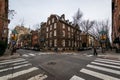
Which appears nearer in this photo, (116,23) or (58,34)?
(116,23)

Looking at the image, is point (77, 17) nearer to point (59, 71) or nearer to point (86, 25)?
point (86, 25)

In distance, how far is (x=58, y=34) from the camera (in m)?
45.0

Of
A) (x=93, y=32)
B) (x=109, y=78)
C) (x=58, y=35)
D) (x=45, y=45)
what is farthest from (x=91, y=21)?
(x=109, y=78)

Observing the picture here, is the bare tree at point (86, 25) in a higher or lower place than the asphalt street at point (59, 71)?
higher

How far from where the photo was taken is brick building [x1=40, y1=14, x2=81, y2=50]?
44.9 meters

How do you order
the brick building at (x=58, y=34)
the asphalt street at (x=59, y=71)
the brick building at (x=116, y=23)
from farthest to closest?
1. the brick building at (x=58, y=34)
2. the brick building at (x=116, y=23)
3. the asphalt street at (x=59, y=71)

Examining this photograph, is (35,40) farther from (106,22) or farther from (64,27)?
(106,22)

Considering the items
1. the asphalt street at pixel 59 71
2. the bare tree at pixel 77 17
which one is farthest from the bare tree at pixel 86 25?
the asphalt street at pixel 59 71

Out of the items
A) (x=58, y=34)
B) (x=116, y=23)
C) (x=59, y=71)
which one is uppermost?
(x=116, y=23)

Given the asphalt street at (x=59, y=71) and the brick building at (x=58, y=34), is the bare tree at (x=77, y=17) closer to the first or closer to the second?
the brick building at (x=58, y=34)

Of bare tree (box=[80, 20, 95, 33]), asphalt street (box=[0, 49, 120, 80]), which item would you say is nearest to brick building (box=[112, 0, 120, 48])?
bare tree (box=[80, 20, 95, 33])

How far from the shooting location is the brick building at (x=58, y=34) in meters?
44.9

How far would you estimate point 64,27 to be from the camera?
47.2 m

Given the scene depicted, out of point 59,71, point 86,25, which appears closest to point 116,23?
point 86,25
